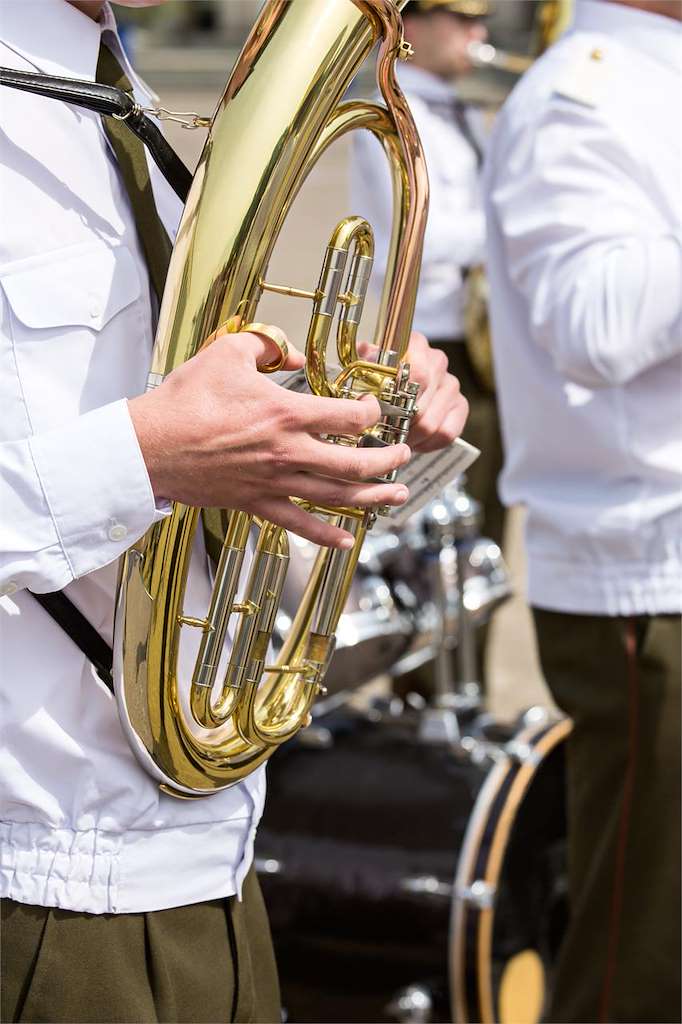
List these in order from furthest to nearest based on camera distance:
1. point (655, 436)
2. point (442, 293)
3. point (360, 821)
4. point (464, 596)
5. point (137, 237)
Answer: point (442, 293)
point (464, 596)
point (360, 821)
point (655, 436)
point (137, 237)

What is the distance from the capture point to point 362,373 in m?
1.10

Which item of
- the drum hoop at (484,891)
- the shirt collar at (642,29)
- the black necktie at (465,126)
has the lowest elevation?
the drum hoop at (484,891)

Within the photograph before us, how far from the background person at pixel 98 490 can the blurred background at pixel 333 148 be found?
0.35ft

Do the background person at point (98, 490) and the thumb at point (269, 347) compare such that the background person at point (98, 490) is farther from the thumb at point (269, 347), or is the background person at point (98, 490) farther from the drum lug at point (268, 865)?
the drum lug at point (268, 865)

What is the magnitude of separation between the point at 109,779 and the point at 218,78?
12995 millimetres

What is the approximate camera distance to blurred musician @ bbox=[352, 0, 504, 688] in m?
3.69

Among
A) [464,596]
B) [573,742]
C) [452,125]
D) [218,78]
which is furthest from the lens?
[218,78]

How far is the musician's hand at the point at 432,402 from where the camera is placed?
120cm

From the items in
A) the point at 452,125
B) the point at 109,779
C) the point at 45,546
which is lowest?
the point at 109,779

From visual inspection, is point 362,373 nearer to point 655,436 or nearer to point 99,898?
point 99,898

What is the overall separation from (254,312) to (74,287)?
0.13 meters

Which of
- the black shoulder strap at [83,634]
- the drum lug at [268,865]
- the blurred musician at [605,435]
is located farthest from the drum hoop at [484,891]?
the black shoulder strap at [83,634]

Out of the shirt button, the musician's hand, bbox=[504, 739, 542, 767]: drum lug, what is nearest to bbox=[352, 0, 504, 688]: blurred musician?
bbox=[504, 739, 542, 767]: drum lug

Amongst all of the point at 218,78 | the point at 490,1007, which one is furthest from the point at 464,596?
the point at 218,78
